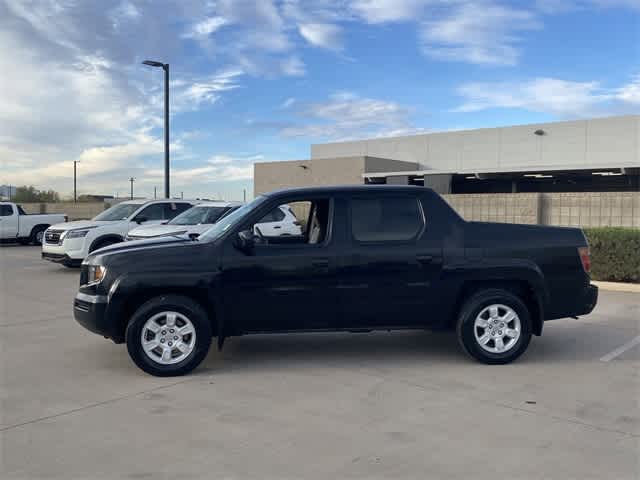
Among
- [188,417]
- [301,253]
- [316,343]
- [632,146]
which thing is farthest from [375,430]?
[632,146]

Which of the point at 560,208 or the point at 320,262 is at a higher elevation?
the point at 560,208

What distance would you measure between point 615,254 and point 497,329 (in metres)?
7.64

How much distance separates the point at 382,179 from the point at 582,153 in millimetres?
11996

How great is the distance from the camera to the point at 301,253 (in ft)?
20.9

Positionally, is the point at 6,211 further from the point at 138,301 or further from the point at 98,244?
the point at 138,301

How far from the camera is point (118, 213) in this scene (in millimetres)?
16062

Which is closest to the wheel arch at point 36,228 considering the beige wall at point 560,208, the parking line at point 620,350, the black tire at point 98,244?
the black tire at point 98,244

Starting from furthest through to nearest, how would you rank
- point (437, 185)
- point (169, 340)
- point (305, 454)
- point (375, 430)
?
1. point (437, 185)
2. point (169, 340)
3. point (375, 430)
4. point (305, 454)

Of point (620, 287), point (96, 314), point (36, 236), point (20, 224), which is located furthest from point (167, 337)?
point (36, 236)

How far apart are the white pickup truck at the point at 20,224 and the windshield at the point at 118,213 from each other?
8.65m

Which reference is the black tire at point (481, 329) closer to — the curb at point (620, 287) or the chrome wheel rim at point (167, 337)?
the chrome wheel rim at point (167, 337)

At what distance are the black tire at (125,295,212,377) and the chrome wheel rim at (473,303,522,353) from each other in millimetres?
2687

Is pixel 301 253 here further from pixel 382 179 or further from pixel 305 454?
pixel 382 179

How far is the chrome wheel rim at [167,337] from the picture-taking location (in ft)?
20.1
